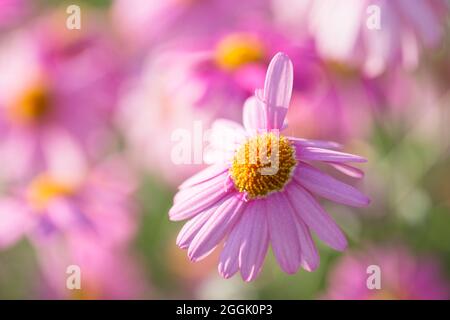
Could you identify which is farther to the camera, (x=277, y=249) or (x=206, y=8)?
(x=206, y=8)

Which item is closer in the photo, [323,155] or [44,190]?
[323,155]

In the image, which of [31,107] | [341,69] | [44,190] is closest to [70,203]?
[44,190]

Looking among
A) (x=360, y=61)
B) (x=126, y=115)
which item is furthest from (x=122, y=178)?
(x=360, y=61)

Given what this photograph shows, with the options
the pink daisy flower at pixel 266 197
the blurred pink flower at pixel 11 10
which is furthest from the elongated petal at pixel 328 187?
the blurred pink flower at pixel 11 10

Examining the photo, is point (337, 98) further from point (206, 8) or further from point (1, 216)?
point (1, 216)

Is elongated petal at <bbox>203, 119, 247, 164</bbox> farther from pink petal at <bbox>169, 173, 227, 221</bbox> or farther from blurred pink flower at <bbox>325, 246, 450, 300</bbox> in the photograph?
blurred pink flower at <bbox>325, 246, 450, 300</bbox>

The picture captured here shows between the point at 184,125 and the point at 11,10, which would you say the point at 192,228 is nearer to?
the point at 184,125

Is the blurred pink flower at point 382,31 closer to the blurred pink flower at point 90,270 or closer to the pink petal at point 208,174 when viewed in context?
the pink petal at point 208,174
